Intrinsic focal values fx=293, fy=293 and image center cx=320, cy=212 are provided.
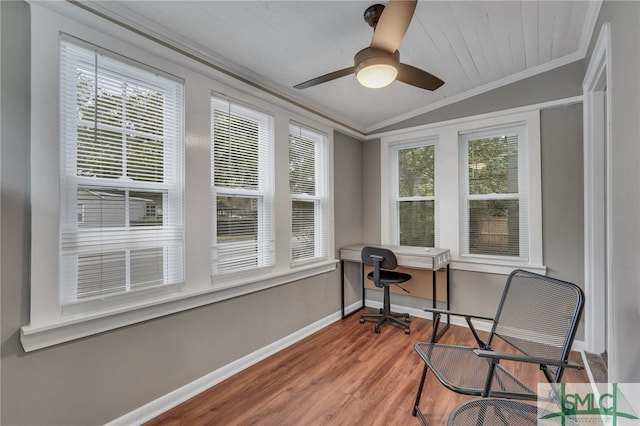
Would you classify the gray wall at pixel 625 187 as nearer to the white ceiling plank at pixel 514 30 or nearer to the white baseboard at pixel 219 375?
the white ceiling plank at pixel 514 30

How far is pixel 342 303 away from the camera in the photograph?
3537 millimetres

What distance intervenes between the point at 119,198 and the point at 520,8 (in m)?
2.83

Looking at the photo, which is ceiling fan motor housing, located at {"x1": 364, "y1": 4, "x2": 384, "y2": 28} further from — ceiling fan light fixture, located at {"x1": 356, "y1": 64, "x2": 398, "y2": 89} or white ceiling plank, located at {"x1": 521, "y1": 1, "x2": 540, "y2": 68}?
white ceiling plank, located at {"x1": 521, "y1": 1, "x2": 540, "y2": 68}

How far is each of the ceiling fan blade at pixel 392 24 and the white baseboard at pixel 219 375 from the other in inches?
96.6

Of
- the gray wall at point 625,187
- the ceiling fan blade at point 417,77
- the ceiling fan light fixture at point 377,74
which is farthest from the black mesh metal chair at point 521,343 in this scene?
the ceiling fan light fixture at point 377,74

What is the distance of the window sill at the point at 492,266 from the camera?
289 centimetres

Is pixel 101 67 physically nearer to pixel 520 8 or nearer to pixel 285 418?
pixel 285 418

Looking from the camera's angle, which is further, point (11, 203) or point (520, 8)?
point (520, 8)

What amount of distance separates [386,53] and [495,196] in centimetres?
228

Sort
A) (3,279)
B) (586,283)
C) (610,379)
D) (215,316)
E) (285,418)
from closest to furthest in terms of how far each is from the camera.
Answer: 1. (3,279)
2. (610,379)
3. (285,418)
4. (215,316)
5. (586,283)

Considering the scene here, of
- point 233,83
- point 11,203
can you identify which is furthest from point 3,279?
point 233,83

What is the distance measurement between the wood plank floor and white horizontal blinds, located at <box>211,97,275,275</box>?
865mm

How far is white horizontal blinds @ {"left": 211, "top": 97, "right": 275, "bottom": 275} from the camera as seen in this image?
2281 millimetres

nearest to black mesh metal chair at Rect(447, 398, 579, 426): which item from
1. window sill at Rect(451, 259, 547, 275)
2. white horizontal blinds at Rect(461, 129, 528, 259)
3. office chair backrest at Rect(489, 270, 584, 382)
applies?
office chair backrest at Rect(489, 270, 584, 382)
